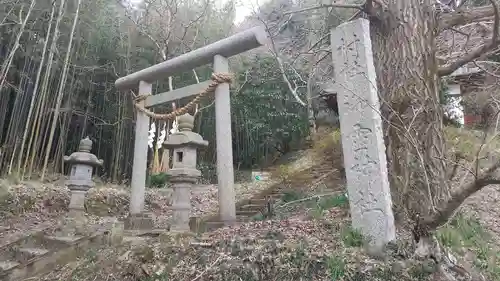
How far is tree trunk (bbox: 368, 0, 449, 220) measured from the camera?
12.8 feet

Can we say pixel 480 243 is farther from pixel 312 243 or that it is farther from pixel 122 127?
pixel 122 127

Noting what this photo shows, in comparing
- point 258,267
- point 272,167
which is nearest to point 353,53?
point 258,267

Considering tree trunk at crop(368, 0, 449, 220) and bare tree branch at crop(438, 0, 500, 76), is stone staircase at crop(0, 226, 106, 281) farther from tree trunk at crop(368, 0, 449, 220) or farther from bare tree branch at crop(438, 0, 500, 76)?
bare tree branch at crop(438, 0, 500, 76)

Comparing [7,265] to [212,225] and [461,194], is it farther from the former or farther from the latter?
[461,194]

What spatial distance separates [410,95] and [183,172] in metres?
2.71

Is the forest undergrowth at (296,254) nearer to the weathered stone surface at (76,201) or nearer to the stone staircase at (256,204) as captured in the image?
the weathered stone surface at (76,201)

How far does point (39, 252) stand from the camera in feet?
14.0

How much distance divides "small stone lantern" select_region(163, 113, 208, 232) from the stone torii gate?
0.36m

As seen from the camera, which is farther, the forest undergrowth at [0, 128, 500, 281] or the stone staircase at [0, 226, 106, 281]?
the stone staircase at [0, 226, 106, 281]

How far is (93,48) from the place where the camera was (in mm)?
9719

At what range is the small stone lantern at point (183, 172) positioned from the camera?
14.2 feet

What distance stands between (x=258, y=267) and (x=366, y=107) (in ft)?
6.02

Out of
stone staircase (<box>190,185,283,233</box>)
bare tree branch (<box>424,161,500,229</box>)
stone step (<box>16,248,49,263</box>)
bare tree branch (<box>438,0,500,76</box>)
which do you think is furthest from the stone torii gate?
bare tree branch (<box>424,161,500,229</box>)

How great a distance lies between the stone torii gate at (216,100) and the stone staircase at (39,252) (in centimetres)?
78
